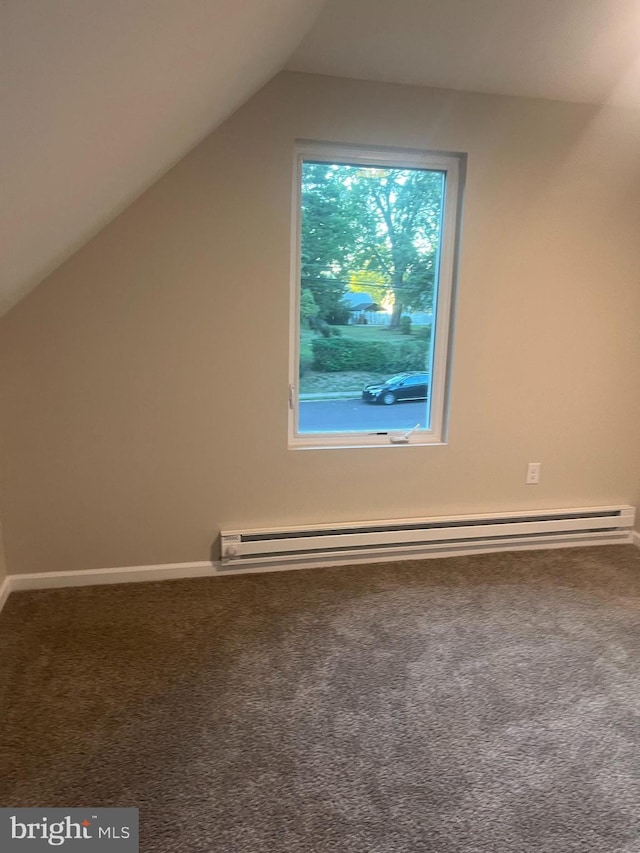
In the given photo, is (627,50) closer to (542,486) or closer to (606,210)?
(606,210)

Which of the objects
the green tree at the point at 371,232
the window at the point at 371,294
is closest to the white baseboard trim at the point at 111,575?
the window at the point at 371,294

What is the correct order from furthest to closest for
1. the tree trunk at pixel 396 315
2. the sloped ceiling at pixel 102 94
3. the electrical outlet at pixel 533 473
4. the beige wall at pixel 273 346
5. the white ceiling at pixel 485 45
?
the electrical outlet at pixel 533 473, the tree trunk at pixel 396 315, the beige wall at pixel 273 346, the white ceiling at pixel 485 45, the sloped ceiling at pixel 102 94

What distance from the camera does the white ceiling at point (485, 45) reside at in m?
2.10

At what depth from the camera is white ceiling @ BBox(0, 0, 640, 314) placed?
92cm

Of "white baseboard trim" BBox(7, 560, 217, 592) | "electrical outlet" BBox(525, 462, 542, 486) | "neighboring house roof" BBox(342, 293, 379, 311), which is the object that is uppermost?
"neighboring house roof" BBox(342, 293, 379, 311)

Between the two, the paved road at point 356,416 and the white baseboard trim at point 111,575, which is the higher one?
the paved road at point 356,416

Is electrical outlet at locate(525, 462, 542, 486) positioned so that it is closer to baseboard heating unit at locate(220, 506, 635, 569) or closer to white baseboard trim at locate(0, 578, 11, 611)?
baseboard heating unit at locate(220, 506, 635, 569)

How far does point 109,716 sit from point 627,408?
2771mm

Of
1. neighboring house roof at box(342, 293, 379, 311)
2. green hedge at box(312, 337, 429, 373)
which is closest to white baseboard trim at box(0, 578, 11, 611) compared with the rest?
green hedge at box(312, 337, 429, 373)

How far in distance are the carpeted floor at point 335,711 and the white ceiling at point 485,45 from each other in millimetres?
2187

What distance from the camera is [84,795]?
59.6 inches

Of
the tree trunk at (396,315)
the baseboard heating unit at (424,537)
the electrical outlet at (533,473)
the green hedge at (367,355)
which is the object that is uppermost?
the tree trunk at (396,315)

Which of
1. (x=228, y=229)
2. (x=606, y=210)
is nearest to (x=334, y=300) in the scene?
(x=228, y=229)

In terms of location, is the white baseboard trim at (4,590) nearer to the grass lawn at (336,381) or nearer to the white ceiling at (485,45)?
the grass lawn at (336,381)
